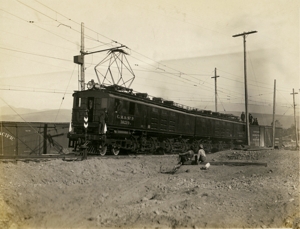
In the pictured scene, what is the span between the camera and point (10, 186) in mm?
8328

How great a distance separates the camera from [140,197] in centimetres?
908

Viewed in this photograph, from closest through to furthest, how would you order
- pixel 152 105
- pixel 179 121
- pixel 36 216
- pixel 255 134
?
1. pixel 36 216
2. pixel 152 105
3. pixel 179 121
4. pixel 255 134

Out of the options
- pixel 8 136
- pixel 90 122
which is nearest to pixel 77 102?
pixel 90 122

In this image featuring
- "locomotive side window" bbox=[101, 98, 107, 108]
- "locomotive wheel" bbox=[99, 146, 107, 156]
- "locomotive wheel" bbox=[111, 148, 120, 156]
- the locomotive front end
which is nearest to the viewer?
the locomotive front end

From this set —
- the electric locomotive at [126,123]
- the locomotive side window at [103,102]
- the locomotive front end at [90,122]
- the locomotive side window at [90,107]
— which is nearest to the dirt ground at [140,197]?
the locomotive front end at [90,122]

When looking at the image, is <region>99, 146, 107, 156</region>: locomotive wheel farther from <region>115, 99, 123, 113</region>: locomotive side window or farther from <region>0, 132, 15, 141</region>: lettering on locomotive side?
<region>0, 132, 15, 141</region>: lettering on locomotive side

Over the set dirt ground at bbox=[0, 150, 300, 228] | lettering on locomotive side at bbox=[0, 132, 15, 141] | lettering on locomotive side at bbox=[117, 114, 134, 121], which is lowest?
dirt ground at bbox=[0, 150, 300, 228]

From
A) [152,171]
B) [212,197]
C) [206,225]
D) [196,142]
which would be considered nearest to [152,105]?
[152,171]

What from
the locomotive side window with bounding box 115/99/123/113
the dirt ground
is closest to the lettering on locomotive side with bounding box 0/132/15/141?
the locomotive side window with bounding box 115/99/123/113

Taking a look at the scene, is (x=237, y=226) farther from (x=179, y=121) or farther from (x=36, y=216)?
(x=179, y=121)

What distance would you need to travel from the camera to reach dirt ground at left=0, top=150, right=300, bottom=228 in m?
6.72

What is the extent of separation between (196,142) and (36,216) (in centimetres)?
1827

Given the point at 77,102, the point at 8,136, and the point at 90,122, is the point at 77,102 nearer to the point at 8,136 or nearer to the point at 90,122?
the point at 90,122

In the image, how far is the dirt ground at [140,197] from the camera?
6.72 m
